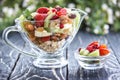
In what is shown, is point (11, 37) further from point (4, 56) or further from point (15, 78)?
point (15, 78)

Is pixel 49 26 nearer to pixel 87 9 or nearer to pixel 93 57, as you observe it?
pixel 93 57

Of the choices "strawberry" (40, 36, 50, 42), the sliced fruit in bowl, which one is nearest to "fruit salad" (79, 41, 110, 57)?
the sliced fruit in bowl

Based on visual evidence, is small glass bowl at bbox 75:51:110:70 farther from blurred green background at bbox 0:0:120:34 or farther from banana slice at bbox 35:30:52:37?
blurred green background at bbox 0:0:120:34

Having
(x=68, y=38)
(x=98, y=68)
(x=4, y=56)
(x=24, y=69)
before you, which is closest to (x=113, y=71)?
(x=98, y=68)

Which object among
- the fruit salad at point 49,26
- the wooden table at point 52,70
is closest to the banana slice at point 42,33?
the fruit salad at point 49,26

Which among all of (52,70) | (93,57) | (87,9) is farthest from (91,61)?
(87,9)

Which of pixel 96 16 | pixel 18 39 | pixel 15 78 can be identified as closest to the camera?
pixel 15 78

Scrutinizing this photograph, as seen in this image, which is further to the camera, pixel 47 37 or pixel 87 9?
pixel 87 9

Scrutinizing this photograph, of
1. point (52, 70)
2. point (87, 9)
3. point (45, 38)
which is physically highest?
point (87, 9)
